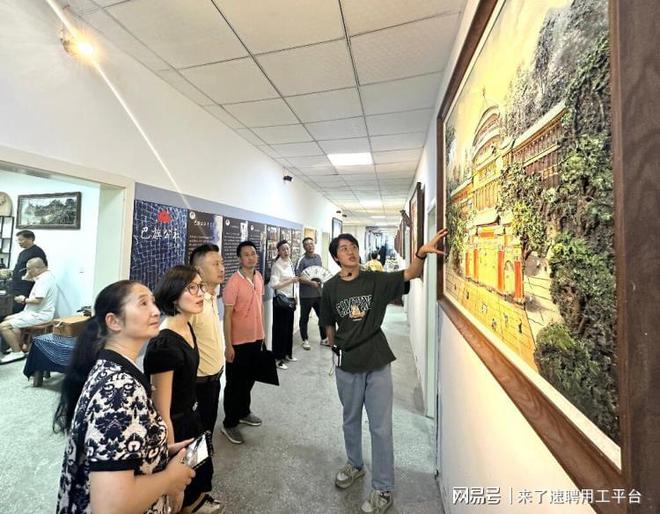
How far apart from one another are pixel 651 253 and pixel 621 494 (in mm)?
341

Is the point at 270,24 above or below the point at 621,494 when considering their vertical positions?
above

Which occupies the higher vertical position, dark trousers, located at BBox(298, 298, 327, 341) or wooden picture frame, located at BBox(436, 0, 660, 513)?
wooden picture frame, located at BBox(436, 0, 660, 513)

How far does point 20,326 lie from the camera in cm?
378

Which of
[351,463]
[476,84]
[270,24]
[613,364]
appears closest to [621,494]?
→ [613,364]

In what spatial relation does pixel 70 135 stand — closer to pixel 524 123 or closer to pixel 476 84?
pixel 476 84

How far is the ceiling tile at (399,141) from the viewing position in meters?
3.56

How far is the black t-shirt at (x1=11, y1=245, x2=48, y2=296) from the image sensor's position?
394 centimetres

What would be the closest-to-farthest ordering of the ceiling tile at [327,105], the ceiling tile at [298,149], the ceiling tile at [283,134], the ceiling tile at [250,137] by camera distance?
1. the ceiling tile at [327,105]
2. the ceiling tile at [283,134]
3. the ceiling tile at [250,137]
4. the ceiling tile at [298,149]

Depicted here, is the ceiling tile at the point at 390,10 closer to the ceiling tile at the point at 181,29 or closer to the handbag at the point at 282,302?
the ceiling tile at the point at 181,29

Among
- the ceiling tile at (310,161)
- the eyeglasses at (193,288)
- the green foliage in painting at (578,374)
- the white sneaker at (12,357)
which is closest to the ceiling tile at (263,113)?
the ceiling tile at (310,161)

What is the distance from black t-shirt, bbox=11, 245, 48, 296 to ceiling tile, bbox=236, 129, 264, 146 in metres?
3.21

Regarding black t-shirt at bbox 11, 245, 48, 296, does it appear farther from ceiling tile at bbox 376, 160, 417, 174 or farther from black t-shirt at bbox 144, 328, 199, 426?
ceiling tile at bbox 376, 160, 417, 174

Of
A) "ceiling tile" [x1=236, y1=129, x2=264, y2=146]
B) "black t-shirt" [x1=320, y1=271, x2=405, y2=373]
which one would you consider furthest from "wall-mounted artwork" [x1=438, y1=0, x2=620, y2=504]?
"ceiling tile" [x1=236, y1=129, x2=264, y2=146]

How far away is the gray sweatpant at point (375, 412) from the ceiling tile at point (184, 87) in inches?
103
